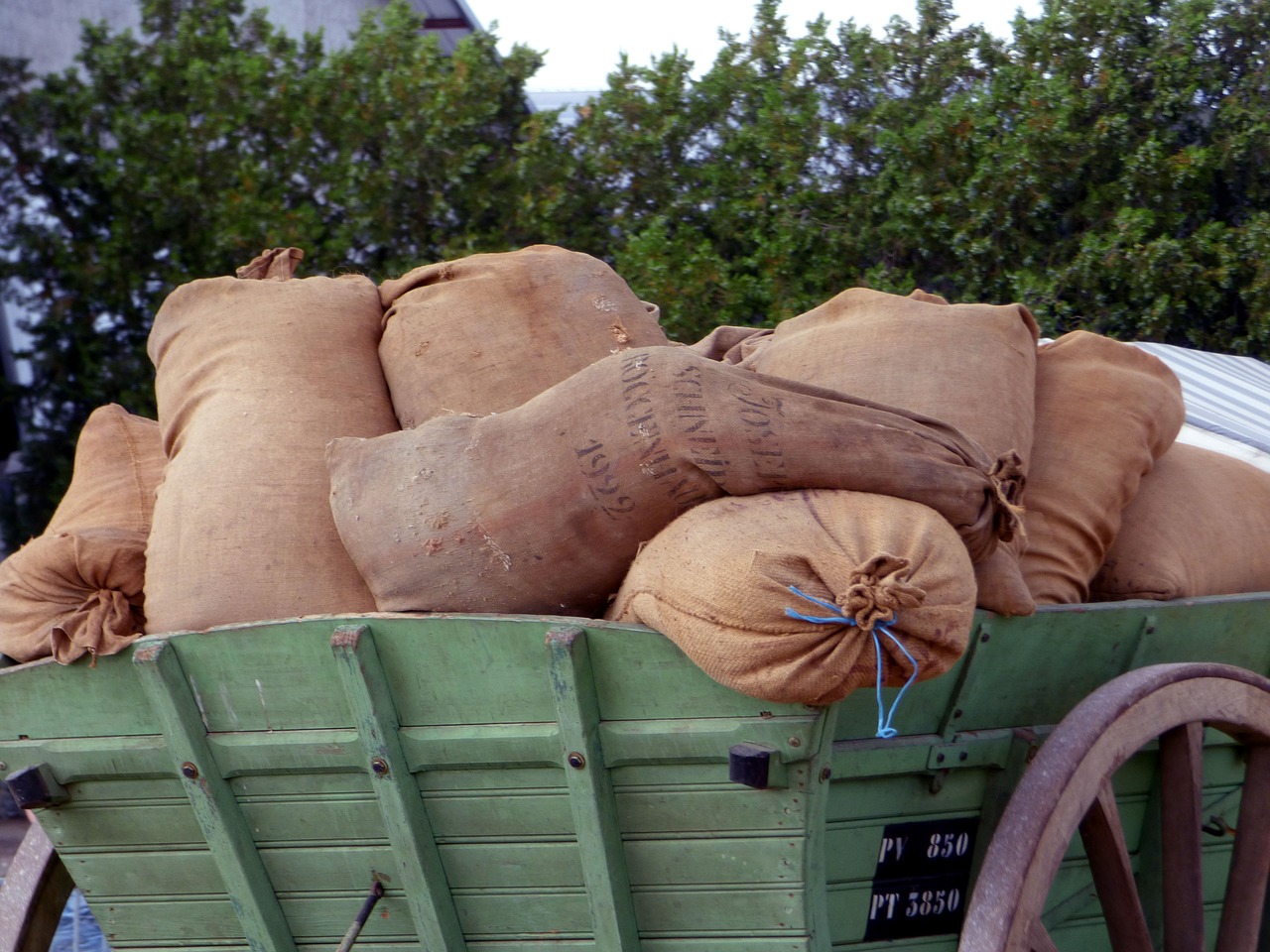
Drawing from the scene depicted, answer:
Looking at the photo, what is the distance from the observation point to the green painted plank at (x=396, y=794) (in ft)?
6.44

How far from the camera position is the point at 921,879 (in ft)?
7.06

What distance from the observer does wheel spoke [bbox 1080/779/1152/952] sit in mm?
2123

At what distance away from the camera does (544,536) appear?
1988mm

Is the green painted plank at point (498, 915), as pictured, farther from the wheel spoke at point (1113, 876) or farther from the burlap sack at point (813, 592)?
the wheel spoke at point (1113, 876)

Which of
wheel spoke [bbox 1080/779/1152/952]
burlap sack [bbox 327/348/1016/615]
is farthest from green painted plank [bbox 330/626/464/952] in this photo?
wheel spoke [bbox 1080/779/1152/952]

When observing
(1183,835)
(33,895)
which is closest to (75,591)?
(33,895)

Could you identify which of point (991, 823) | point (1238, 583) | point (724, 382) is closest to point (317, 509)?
point (724, 382)

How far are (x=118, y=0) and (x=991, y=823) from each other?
7.79 m

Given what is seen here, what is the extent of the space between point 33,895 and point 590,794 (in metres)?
1.36

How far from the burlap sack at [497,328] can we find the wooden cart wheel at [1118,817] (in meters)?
1.05

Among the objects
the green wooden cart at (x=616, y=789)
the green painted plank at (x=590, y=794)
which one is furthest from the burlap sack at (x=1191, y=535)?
the green painted plank at (x=590, y=794)

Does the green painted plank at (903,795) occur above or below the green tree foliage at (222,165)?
below

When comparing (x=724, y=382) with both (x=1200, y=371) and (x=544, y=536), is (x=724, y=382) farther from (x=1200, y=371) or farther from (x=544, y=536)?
(x=1200, y=371)

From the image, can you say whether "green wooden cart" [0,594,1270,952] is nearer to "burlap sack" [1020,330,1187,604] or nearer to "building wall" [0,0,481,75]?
"burlap sack" [1020,330,1187,604]
